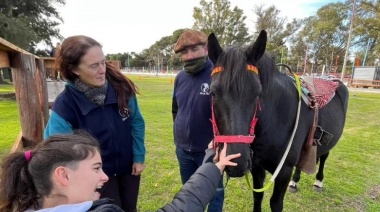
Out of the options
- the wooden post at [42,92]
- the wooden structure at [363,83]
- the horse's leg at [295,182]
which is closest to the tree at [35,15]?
the wooden post at [42,92]

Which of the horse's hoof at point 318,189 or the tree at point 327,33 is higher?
the tree at point 327,33

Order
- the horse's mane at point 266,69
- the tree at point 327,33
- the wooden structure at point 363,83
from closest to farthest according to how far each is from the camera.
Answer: the horse's mane at point 266,69 < the wooden structure at point 363,83 < the tree at point 327,33

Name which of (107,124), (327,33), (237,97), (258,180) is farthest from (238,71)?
(327,33)

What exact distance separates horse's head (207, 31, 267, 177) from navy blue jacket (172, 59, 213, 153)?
449 millimetres

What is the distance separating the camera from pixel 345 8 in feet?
106

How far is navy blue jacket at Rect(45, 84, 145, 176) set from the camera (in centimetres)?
164

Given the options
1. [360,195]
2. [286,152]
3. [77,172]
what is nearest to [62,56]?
[77,172]

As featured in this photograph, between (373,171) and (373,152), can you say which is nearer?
(373,171)

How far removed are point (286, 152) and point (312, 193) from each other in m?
1.96

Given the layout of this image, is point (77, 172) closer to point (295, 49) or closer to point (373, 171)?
point (373, 171)

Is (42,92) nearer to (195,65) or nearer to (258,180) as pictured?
(195,65)

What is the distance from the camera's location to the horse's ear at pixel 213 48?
1676 millimetres

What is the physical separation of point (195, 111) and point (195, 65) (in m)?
0.41

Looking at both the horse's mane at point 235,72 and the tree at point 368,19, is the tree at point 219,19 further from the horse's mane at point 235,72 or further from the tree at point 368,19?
the horse's mane at point 235,72
